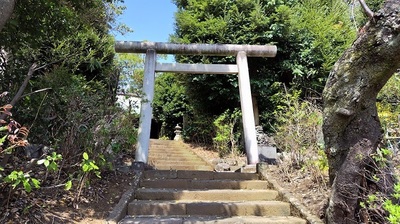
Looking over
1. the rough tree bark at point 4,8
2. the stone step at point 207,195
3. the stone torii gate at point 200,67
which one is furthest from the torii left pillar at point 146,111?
the rough tree bark at point 4,8

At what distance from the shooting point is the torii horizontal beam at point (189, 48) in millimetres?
6234

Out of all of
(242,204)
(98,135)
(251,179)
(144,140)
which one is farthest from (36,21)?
(251,179)

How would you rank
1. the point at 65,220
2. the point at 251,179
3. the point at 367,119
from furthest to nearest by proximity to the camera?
the point at 251,179 < the point at 65,220 < the point at 367,119

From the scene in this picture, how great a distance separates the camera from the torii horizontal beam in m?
6.23

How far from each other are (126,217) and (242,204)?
1.59m

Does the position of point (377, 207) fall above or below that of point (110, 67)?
below

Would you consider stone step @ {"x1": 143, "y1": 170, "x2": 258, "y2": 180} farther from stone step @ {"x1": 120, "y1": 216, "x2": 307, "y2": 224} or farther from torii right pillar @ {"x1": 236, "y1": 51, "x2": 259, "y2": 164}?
stone step @ {"x1": 120, "y1": 216, "x2": 307, "y2": 224}

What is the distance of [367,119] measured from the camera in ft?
9.62

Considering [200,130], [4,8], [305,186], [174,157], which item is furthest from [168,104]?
[4,8]

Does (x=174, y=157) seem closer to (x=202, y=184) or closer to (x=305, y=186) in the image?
(x=202, y=184)

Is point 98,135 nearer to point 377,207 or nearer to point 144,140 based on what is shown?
point 144,140

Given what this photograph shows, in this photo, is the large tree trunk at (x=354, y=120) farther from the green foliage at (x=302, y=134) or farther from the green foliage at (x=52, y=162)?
the green foliage at (x=52, y=162)

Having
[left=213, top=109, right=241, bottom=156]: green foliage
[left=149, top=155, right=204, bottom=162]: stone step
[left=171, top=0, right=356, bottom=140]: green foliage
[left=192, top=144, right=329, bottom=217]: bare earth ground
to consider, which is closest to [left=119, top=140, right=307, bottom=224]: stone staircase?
[left=192, top=144, right=329, bottom=217]: bare earth ground

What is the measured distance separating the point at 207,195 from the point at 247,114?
88.5 inches
